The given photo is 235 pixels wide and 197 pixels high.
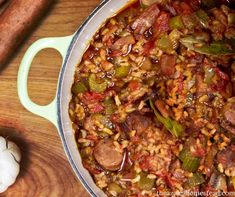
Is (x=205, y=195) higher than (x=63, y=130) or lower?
lower

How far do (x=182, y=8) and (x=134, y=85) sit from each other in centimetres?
39

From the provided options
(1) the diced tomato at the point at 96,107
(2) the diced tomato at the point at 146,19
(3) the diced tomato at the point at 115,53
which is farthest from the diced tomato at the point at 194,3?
(1) the diced tomato at the point at 96,107

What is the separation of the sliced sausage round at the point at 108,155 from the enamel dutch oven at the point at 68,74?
91 mm

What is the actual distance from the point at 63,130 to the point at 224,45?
2.59ft

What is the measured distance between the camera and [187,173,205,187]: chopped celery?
7.14 feet

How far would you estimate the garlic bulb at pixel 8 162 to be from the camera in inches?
98.0

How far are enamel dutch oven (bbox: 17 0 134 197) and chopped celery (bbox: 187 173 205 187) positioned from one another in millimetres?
404

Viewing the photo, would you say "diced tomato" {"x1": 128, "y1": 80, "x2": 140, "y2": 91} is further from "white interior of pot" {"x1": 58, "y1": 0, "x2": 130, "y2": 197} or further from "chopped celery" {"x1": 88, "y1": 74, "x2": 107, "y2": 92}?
"white interior of pot" {"x1": 58, "y1": 0, "x2": 130, "y2": 197}

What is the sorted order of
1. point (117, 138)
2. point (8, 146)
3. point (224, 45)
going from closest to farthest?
point (224, 45), point (117, 138), point (8, 146)

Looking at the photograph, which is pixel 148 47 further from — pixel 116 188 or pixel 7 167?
pixel 7 167

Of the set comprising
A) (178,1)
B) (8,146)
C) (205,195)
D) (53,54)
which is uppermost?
(178,1)

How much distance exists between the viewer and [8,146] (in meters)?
2.51

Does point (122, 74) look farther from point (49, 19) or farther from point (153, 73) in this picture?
point (49, 19)

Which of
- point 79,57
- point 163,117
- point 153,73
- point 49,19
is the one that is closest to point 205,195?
point 163,117
